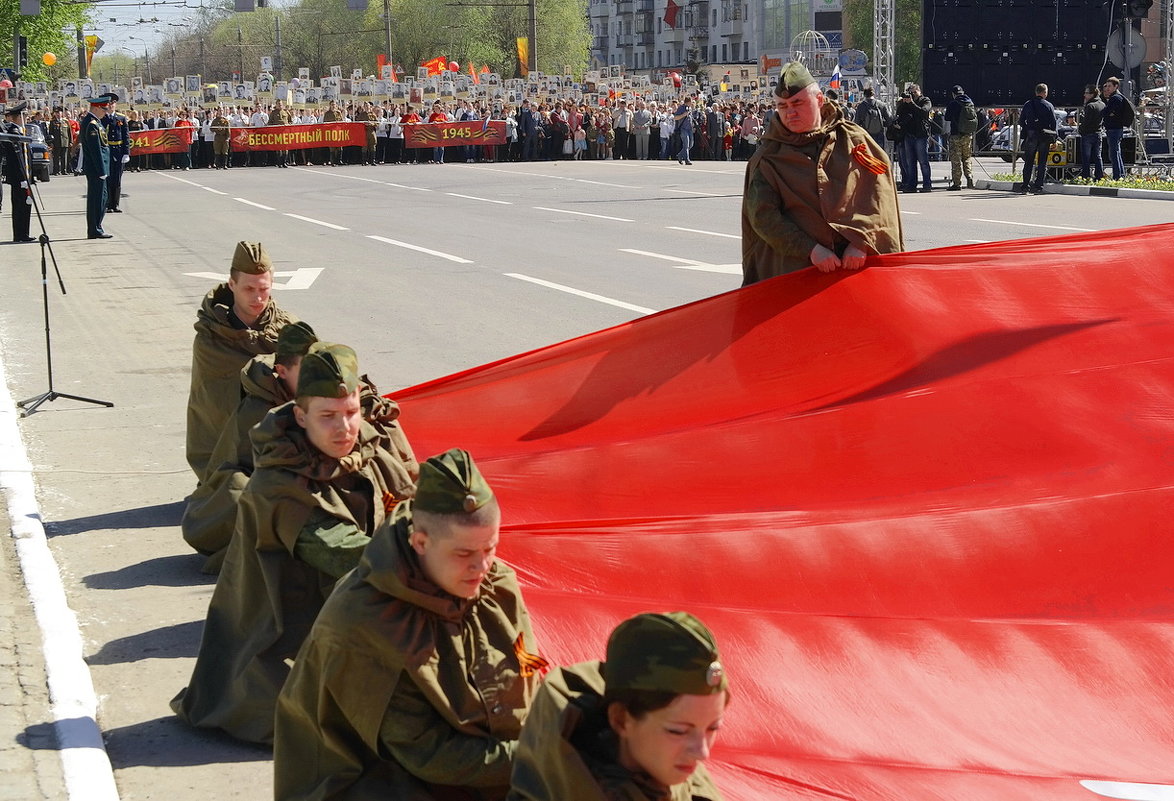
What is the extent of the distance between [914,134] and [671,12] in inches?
4399

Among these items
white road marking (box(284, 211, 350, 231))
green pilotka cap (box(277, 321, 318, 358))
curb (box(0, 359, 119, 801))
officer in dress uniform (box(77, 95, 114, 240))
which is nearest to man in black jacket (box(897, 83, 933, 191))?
white road marking (box(284, 211, 350, 231))

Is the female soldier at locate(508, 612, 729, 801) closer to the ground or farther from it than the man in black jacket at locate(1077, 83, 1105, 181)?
closer to the ground

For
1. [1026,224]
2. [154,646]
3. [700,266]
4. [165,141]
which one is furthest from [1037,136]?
[165,141]

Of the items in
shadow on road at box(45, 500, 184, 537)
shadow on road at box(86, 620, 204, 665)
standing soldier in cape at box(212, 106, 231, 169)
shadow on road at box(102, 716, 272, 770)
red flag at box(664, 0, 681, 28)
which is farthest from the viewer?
red flag at box(664, 0, 681, 28)

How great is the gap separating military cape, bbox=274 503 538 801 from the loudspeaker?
32246 mm

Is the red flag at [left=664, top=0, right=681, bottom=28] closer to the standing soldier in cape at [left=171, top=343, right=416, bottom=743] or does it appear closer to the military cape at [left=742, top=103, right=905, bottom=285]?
the military cape at [left=742, top=103, right=905, bottom=285]

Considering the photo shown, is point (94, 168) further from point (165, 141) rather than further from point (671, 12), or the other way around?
point (671, 12)

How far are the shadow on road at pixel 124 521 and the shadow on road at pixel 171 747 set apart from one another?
2.62m

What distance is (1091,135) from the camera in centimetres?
2814

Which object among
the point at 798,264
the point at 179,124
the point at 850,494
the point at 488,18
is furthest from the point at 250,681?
the point at 488,18

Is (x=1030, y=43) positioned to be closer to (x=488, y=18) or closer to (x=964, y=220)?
(x=964, y=220)

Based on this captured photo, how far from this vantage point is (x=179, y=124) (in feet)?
154

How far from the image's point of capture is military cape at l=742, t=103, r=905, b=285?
23.5 feet

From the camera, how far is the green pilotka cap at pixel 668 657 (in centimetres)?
273
